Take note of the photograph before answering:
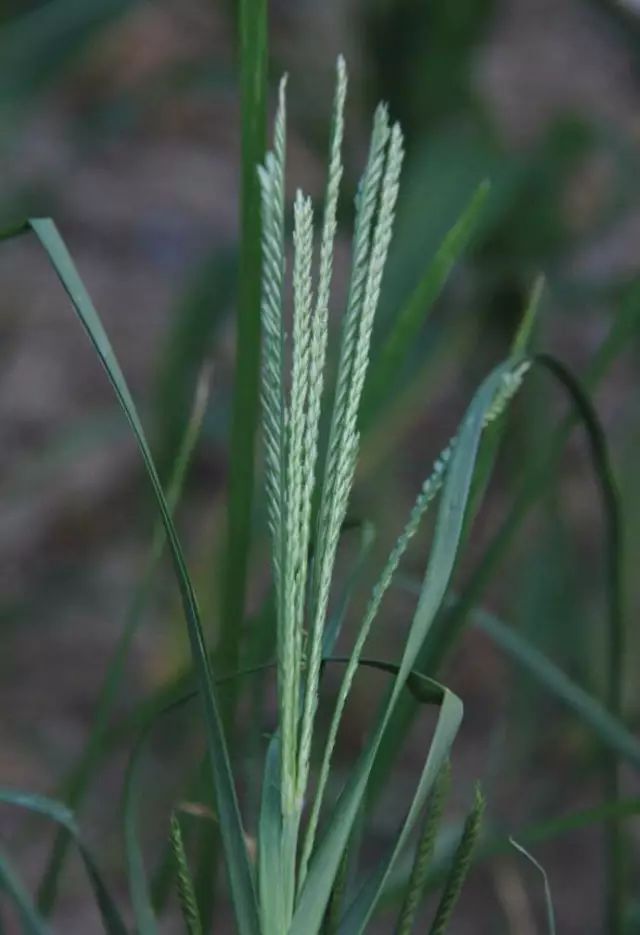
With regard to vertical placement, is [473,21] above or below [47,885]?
above

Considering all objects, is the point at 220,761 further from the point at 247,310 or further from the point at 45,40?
the point at 45,40

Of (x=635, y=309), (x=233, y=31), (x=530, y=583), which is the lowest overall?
(x=530, y=583)

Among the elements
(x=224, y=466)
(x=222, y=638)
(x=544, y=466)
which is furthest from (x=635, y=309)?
(x=224, y=466)

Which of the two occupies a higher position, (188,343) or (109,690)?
(188,343)

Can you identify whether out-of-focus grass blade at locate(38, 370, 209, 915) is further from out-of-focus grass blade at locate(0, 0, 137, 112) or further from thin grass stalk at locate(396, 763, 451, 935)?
out-of-focus grass blade at locate(0, 0, 137, 112)

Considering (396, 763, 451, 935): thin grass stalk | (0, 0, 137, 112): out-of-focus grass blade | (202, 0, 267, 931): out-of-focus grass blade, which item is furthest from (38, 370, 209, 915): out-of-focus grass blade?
(0, 0, 137, 112): out-of-focus grass blade

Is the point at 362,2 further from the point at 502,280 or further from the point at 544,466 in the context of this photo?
the point at 544,466

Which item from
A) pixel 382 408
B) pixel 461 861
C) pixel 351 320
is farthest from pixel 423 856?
pixel 382 408

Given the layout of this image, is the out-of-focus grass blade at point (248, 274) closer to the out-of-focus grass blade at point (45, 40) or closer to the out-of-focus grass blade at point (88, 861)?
the out-of-focus grass blade at point (88, 861)
